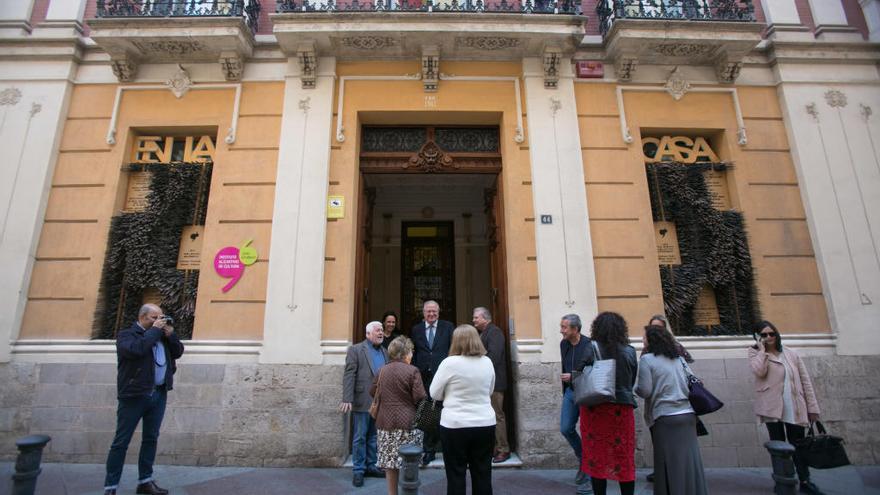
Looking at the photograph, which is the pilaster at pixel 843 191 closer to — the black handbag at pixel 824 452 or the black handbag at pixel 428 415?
the black handbag at pixel 824 452

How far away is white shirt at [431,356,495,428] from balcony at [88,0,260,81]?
619 centimetres

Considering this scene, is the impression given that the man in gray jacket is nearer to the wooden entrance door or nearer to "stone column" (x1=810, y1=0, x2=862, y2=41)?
the wooden entrance door

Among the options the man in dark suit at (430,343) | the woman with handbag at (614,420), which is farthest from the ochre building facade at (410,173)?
the woman with handbag at (614,420)

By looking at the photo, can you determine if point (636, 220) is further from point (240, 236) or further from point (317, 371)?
point (240, 236)

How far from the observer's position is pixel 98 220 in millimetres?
6633

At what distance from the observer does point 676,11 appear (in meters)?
7.48

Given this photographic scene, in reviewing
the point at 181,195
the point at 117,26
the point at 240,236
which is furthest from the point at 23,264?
the point at 117,26

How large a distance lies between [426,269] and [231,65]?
20.7ft

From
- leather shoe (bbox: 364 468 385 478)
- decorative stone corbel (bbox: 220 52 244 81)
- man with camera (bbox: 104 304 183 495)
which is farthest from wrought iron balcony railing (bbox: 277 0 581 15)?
leather shoe (bbox: 364 468 385 478)

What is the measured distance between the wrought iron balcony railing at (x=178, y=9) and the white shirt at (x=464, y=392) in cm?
663

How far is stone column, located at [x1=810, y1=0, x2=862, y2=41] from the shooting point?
7551 millimetres

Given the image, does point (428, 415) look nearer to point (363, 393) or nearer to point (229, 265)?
point (363, 393)

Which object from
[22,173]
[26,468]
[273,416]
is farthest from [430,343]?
[22,173]

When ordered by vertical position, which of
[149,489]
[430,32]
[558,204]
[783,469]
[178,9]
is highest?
[178,9]
